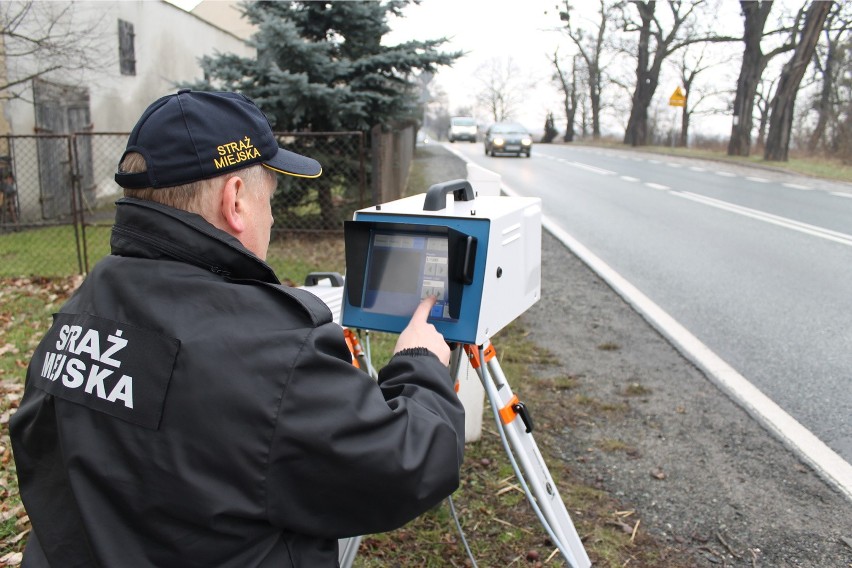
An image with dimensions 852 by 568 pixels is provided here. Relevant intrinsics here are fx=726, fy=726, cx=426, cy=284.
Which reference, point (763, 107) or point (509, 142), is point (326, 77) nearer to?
point (509, 142)

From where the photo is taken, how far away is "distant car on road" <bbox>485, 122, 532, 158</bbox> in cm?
2900

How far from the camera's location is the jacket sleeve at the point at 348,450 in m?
1.33

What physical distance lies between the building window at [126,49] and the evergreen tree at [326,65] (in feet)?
24.7

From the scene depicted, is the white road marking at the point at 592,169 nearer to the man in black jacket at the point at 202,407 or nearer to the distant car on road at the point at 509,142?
the distant car on road at the point at 509,142

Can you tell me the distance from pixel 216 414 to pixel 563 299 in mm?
5916

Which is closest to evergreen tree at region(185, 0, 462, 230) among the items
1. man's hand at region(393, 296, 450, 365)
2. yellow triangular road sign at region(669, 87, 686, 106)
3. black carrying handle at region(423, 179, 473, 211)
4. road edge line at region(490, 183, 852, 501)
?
road edge line at region(490, 183, 852, 501)

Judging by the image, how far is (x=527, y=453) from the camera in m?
2.34

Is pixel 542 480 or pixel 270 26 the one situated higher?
pixel 270 26

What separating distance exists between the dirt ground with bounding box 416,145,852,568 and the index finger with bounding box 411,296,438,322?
1744mm

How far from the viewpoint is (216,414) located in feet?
4.27

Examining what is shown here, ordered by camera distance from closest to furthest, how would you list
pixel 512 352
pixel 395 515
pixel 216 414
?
pixel 216 414, pixel 395 515, pixel 512 352

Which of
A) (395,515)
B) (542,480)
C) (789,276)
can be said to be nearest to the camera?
(395,515)

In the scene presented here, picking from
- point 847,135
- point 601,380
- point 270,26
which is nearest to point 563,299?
point 601,380

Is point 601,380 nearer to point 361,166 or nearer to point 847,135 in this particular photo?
point 361,166
